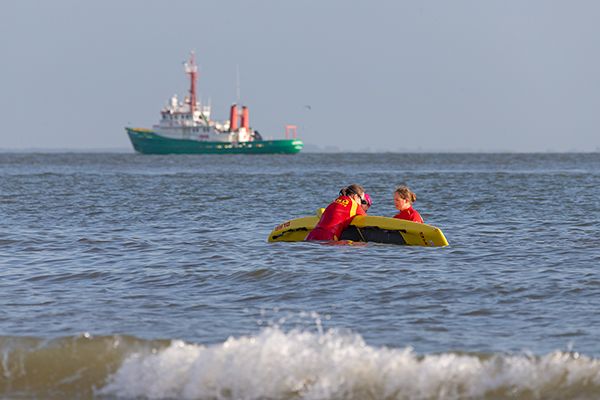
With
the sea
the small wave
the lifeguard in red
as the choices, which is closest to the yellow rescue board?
the lifeguard in red

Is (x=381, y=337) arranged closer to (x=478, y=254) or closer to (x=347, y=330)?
(x=347, y=330)

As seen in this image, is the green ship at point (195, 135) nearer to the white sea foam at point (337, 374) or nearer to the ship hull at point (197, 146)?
the ship hull at point (197, 146)

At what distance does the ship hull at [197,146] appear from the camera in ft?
410

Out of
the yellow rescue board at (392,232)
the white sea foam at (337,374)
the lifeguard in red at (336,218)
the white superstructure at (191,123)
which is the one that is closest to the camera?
the white sea foam at (337,374)

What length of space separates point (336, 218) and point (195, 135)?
110210 millimetres

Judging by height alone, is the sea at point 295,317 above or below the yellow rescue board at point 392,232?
below

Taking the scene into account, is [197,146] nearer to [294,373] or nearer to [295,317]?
[295,317]

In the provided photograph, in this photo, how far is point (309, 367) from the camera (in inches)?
308

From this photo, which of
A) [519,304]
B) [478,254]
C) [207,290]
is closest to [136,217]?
[478,254]

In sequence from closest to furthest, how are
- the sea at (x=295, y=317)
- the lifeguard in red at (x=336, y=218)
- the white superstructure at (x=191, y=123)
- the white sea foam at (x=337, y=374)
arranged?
1. the white sea foam at (x=337, y=374)
2. the sea at (x=295, y=317)
3. the lifeguard in red at (x=336, y=218)
4. the white superstructure at (x=191, y=123)

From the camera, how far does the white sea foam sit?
295 inches

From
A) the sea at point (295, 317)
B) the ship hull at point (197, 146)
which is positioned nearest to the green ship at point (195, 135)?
the ship hull at point (197, 146)

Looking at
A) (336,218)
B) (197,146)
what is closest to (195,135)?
(197,146)

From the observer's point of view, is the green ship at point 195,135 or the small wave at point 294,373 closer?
the small wave at point 294,373
